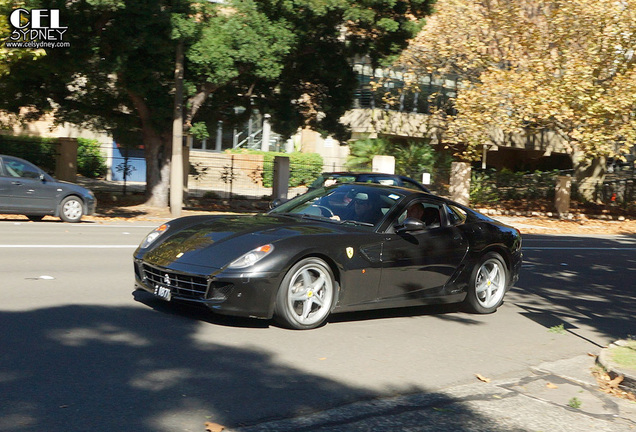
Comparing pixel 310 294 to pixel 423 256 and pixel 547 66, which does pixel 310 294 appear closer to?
pixel 423 256

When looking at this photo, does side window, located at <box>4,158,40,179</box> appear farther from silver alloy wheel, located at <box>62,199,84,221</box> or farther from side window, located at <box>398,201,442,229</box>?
side window, located at <box>398,201,442,229</box>

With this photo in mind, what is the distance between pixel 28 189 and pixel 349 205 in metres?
11.1

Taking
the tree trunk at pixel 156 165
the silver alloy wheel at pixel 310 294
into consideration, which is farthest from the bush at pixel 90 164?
the silver alloy wheel at pixel 310 294

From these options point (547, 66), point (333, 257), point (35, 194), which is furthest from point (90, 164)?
point (333, 257)

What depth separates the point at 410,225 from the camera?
8188 millimetres

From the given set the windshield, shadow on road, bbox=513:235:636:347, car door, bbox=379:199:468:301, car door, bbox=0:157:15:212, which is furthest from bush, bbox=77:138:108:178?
car door, bbox=379:199:468:301

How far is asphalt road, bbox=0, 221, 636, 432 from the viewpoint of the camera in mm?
5003

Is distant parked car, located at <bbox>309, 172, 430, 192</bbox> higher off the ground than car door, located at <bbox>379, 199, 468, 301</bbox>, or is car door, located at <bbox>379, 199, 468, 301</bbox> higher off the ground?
distant parked car, located at <bbox>309, 172, 430, 192</bbox>

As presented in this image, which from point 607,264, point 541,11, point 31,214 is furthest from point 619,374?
point 541,11

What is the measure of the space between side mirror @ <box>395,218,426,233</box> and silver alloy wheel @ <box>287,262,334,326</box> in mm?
1079

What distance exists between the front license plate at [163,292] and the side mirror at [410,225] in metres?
2.48

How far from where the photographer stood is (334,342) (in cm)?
729

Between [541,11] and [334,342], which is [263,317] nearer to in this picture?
[334,342]

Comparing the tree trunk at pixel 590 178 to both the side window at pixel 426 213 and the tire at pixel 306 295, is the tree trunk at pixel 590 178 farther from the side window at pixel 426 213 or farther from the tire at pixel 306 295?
the tire at pixel 306 295
